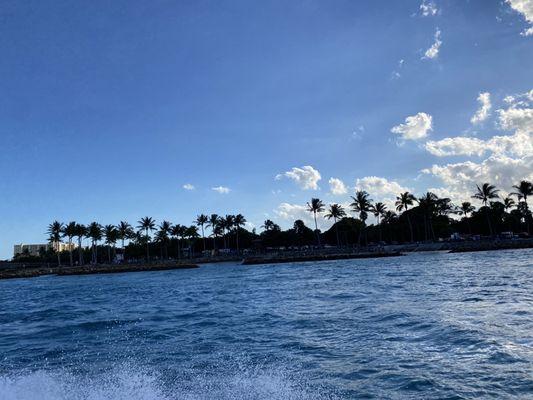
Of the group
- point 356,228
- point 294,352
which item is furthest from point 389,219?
point 294,352

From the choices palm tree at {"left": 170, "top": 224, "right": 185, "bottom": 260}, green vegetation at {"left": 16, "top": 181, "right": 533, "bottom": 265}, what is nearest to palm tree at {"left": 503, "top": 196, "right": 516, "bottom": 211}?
green vegetation at {"left": 16, "top": 181, "right": 533, "bottom": 265}

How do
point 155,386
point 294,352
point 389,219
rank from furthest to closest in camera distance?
point 389,219, point 294,352, point 155,386

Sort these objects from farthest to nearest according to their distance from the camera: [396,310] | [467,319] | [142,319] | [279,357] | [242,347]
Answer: [142,319], [396,310], [467,319], [242,347], [279,357]

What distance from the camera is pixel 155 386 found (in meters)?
9.20

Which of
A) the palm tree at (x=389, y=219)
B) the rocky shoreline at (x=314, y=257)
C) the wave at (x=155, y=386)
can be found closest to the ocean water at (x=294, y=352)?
the wave at (x=155, y=386)

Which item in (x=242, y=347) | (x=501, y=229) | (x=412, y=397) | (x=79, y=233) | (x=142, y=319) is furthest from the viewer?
(x=79, y=233)

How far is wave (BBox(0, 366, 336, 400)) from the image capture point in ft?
27.4

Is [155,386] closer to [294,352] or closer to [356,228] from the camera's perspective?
[294,352]

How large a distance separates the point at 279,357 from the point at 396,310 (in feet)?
26.1

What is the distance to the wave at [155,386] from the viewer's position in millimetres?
8352

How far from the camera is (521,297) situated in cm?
1838

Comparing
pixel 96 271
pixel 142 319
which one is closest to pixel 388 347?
pixel 142 319

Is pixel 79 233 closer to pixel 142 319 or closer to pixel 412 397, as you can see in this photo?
pixel 142 319

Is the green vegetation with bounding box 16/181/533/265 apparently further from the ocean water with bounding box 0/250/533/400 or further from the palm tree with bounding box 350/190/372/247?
the ocean water with bounding box 0/250/533/400
